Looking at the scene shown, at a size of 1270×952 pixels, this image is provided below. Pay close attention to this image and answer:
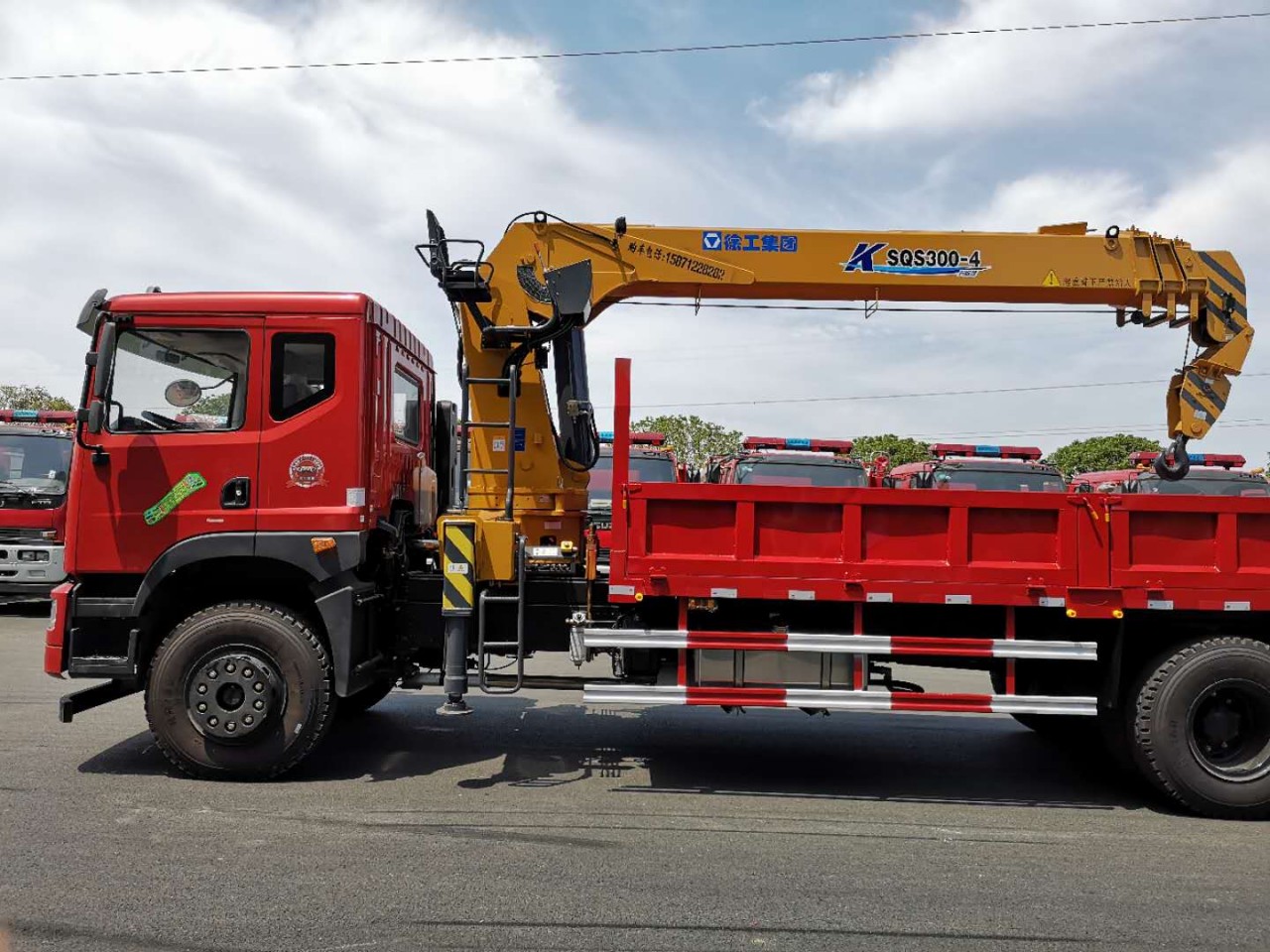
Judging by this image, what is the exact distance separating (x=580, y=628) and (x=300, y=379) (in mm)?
2309

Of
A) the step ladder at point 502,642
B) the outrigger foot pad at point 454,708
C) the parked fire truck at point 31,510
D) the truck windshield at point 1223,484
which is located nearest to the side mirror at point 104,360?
the step ladder at point 502,642

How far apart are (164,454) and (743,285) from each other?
3.91 meters

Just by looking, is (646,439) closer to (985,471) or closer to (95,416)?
(985,471)

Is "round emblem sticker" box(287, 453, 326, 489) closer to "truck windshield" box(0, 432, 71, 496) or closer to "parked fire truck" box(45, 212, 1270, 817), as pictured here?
"parked fire truck" box(45, 212, 1270, 817)

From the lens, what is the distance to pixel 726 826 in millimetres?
4965

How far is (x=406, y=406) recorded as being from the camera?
6758mm

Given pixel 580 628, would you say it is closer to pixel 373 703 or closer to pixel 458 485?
pixel 458 485

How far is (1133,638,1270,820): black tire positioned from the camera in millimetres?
5352

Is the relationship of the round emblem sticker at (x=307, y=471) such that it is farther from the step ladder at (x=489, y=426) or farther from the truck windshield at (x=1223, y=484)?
the truck windshield at (x=1223, y=484)

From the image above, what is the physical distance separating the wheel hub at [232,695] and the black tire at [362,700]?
157cm

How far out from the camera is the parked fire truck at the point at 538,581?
5.46 metres

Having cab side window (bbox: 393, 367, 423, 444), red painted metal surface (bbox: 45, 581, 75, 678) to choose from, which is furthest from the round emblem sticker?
red painted metal surface (bbox: 45, 581, 75, 678)

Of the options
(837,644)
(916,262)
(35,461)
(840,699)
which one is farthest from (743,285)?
(35,461)

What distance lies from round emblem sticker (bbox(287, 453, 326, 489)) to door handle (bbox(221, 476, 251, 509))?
9.9 inches
